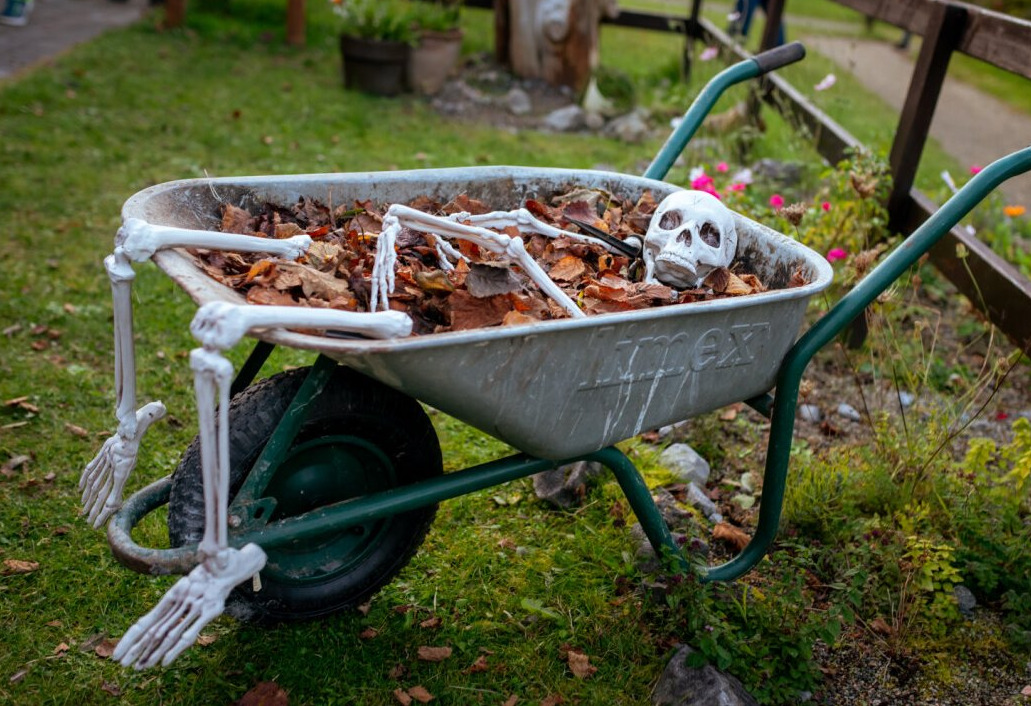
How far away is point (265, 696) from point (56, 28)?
7.21 m

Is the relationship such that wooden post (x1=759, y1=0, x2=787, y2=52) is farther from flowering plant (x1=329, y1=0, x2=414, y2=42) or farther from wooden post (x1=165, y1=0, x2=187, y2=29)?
wooden post (x1=165, y1=0, x2=187, y2=29)

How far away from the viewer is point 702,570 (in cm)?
220

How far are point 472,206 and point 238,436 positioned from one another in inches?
34.1

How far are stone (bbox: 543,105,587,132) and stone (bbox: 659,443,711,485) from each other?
13.2 ft

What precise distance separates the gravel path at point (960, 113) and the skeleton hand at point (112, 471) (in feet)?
18.3

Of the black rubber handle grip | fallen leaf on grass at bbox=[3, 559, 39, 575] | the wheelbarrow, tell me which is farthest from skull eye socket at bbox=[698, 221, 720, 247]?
fallen leaf on grass at bbox=[3, 559, 39, 575]

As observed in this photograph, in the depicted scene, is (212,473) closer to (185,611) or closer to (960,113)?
(185,611)

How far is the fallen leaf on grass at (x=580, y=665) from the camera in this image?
2186 millimetres

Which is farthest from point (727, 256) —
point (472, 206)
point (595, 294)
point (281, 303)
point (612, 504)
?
point (281, 303)

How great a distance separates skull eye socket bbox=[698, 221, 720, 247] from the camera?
2.24 m

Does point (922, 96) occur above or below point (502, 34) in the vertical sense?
above

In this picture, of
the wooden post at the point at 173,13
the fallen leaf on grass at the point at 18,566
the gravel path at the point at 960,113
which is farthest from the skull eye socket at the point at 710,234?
the wooden post at the point at 173,13

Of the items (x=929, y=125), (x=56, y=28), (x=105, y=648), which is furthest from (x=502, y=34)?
(x=105, y=648)

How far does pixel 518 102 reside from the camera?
6867 mm
